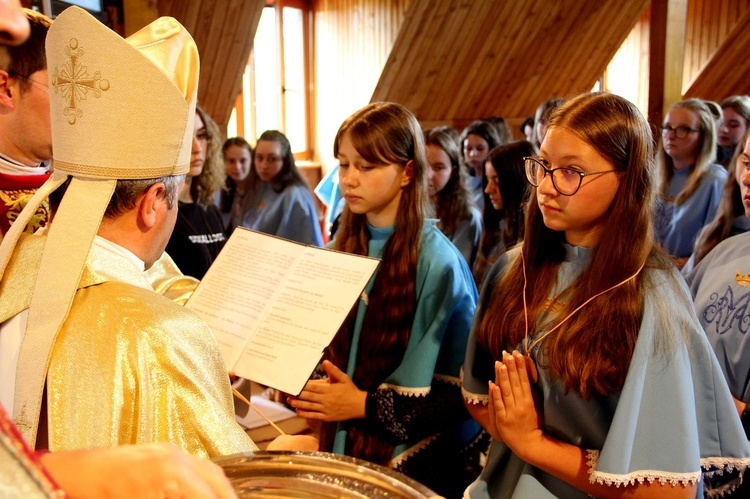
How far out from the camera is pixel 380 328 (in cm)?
206

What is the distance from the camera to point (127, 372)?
1.24 meters

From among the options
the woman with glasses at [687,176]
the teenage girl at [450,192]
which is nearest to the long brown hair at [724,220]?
the woman with glasses at [687,176]

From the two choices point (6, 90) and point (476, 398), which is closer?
point (476, 398)

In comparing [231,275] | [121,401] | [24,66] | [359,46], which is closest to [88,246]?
[121,401]

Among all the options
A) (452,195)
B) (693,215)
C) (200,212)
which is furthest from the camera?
(452,195)

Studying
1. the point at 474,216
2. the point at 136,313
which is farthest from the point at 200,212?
the point at 136,313

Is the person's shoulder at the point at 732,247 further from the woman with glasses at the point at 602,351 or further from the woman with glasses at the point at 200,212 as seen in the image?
the woman with glasses at the point at 200,212

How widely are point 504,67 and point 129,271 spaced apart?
29.0 ft

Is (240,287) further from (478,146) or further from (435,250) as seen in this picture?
(478,146)

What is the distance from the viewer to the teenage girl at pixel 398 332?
1989 mm

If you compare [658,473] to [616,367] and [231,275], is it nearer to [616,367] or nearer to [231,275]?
[616,367]

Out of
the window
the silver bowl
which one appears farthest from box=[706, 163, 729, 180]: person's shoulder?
the window

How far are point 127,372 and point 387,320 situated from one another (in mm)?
950

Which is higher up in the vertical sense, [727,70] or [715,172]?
[727,70]
